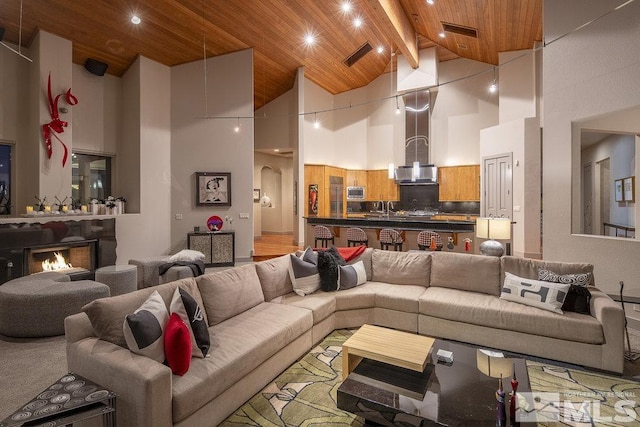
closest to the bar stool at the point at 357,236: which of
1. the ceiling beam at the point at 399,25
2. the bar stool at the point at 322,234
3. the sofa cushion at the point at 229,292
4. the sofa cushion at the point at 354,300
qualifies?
the bar stool at the point at 322,234

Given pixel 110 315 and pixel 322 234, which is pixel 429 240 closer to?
pixel 322 234

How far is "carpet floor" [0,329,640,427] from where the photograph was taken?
7.64 ft

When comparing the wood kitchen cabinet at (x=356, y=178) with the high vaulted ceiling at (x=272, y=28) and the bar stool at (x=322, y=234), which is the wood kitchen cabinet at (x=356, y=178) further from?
the bar stool at (x=322, y=234)

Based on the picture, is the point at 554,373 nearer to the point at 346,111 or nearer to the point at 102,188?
the point at 102,188

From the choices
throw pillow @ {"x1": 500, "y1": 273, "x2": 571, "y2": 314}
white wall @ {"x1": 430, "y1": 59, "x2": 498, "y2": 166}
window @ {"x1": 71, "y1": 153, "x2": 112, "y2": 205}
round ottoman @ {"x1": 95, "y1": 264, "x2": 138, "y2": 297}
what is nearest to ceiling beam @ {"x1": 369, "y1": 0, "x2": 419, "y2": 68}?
white wall @ {"x1": 430, "y1": 59, "x2": 498, "y2": 166}

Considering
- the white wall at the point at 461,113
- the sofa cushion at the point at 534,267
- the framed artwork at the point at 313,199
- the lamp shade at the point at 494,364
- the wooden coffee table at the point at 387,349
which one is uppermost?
the white wall at the point at 461,113

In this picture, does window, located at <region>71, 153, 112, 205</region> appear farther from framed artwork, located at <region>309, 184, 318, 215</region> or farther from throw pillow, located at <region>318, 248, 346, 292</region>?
throw pillow, located at <region>318, 248, 346, 292</region>

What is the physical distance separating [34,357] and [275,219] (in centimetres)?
915

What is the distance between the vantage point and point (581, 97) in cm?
433

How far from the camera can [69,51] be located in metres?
6.09

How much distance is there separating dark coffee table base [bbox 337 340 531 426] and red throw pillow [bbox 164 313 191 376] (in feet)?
3.20

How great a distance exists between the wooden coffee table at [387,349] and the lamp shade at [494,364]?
0.36m

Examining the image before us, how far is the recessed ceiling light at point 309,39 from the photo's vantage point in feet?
25.2

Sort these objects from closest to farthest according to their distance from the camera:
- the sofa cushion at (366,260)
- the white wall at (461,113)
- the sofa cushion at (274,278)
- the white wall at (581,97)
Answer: the sofa cushion at (274,278) < the white wall at (581,97) < the sofa cushion at (366,260) < the white wall at (461,113)
